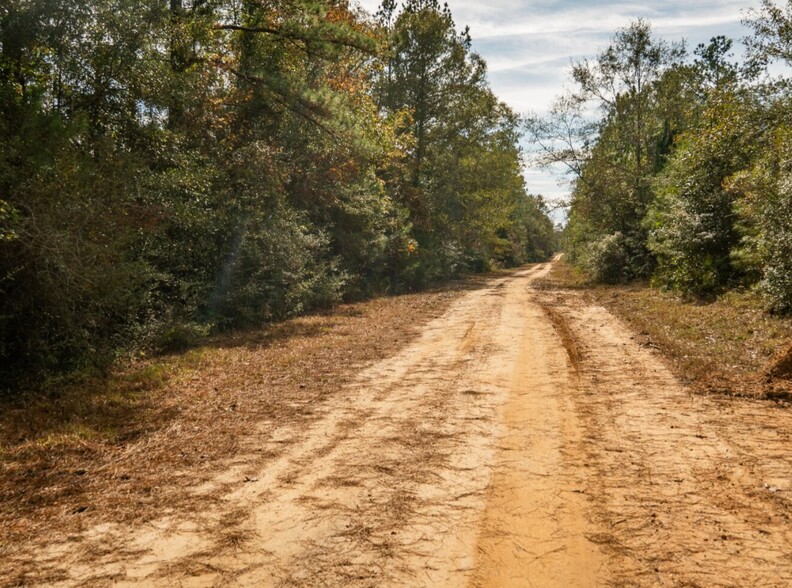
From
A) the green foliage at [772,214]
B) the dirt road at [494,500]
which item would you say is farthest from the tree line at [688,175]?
the dirt road at [494,500]

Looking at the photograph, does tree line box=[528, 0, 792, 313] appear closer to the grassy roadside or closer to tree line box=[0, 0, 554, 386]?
the grassy roadside

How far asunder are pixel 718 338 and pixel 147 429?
10.0 m

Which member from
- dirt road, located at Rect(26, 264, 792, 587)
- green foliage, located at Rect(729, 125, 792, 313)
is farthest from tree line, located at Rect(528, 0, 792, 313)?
dirt road, located at Rect(26, 264, 792, 587)

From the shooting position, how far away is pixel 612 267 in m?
25.3

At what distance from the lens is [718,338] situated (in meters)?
10.4

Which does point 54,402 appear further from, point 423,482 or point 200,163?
point 200,163

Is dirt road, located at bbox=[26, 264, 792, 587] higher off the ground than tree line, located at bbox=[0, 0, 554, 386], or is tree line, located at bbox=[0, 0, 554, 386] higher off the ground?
tree line, located at bbox=[0, 0, 554, 386]

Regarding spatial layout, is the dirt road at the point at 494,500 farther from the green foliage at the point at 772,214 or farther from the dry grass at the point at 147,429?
the green foliage at the point at 772,214

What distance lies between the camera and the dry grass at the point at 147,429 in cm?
425

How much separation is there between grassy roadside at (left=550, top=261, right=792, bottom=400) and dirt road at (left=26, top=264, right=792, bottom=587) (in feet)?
2.86

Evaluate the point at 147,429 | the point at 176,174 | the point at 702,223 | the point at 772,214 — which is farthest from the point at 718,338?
the point at 176,174

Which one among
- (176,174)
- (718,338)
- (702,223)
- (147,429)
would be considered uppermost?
(176,174)

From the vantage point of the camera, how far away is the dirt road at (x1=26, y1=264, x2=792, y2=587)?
11.0 feet

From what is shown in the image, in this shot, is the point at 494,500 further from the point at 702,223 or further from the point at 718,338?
the point at 702,223
